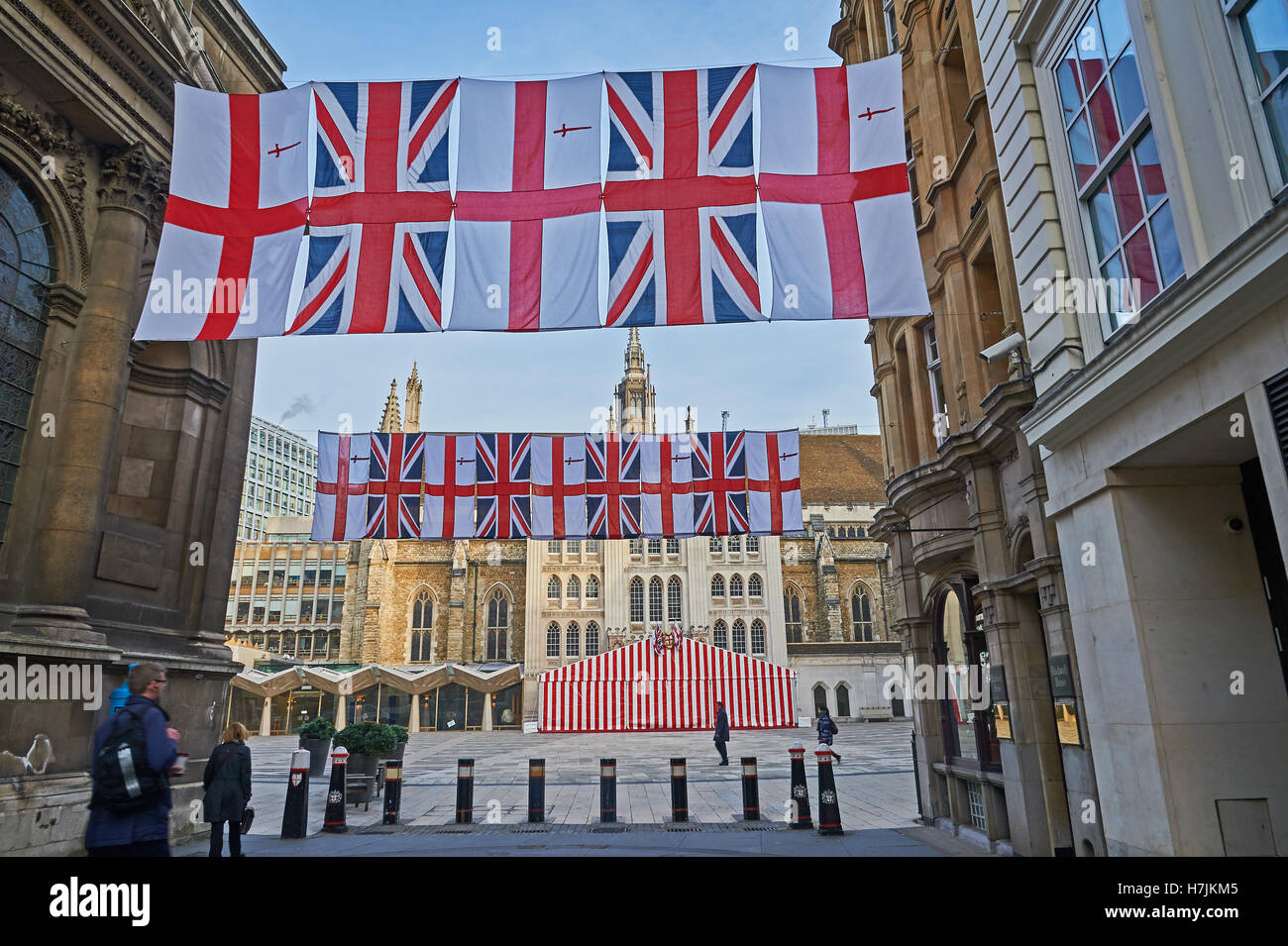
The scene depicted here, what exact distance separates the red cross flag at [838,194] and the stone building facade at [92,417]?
8.78 m

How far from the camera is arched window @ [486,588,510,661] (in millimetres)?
52438

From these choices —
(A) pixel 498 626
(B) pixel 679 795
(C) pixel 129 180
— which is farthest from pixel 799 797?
(A) pixel 498 626

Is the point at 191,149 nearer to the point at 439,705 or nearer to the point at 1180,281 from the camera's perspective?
the point at 1180,281

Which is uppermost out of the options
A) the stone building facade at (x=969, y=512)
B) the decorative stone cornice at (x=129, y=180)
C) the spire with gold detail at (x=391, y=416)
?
the spire with gold detail at (x=391, y=416)

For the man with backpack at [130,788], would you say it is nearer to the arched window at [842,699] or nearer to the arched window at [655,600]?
the arched window at [655,600]

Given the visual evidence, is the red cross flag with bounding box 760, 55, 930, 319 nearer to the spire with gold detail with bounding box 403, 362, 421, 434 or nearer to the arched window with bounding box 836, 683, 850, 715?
the arched window with bounding box 836, 683, 850, 715

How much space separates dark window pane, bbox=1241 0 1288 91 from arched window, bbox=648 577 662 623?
151 ft

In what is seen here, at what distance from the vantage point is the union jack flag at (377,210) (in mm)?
8422

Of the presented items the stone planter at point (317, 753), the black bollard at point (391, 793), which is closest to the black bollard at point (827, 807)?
the black bollard at point (391, 793)

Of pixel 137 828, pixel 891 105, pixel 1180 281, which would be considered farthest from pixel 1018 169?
pixel 137 828

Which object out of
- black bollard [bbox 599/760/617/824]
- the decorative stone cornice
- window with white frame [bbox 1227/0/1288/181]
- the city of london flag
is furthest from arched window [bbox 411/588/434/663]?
window with white frame [bbox 1227/0/1288/181]

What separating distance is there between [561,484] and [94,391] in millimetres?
10474
